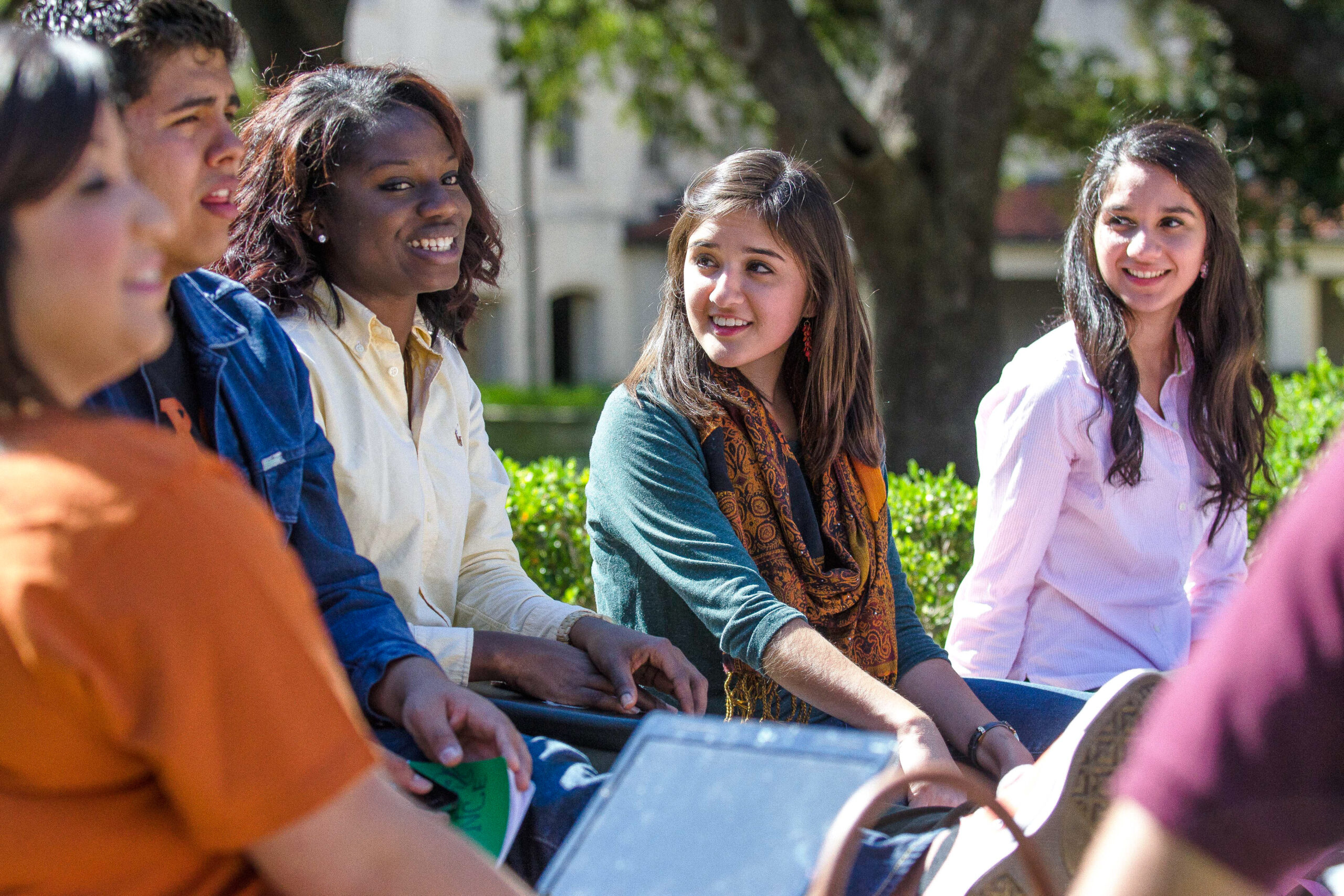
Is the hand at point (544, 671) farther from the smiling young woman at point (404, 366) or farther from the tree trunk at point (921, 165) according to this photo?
the tree trunk at point (921, 165)

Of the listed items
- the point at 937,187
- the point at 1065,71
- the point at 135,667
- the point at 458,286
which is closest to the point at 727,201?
the point at 458,286

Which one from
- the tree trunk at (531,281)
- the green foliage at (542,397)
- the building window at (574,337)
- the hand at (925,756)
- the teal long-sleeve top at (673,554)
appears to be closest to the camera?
the hand at (925,756)

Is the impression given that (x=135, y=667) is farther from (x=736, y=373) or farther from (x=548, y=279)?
(x=548, y=279)

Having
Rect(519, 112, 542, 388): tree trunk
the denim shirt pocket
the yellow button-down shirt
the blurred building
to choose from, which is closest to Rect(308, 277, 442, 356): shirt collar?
the yellow button-down shirt

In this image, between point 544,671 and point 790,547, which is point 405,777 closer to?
point 544,671

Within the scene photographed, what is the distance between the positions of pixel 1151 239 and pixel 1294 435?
2.12 meters

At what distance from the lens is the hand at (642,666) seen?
102 inches

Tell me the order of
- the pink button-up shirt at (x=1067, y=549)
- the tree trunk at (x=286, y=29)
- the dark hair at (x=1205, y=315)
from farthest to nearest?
1. the tree trunk at (x=286, y=29)
2. the dark hair at (x=1205, y=315)
3. the pink button-up shirt at (x=1067, y=549)

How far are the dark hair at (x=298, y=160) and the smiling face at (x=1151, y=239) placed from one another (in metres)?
1.83

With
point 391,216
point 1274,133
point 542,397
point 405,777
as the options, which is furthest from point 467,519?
point 542,397

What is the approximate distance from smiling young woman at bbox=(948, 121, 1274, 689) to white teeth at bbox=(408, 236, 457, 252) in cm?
148

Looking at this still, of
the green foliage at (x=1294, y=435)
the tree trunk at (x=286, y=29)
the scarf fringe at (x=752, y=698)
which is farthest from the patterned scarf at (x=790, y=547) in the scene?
the tree trunk at (x=286, y=29)

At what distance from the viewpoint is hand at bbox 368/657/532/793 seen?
6.94ft

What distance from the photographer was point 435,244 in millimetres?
2910
